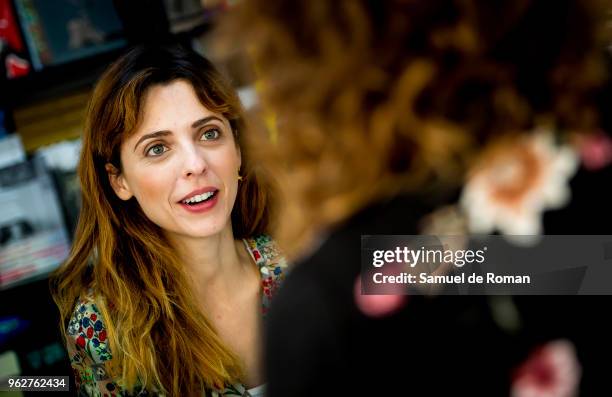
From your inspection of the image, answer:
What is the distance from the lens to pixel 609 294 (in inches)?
29.8

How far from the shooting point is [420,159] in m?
0.69

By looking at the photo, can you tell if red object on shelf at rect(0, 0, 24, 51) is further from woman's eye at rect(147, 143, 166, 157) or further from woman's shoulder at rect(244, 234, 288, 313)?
woman's shoulder at rect(244, 234, 288, 313)

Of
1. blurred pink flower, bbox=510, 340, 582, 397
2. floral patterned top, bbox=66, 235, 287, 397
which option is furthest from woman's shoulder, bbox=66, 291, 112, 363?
blurred pink flower, bbox=510, 340, 582, 397

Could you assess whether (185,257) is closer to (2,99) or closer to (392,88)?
(2,99)

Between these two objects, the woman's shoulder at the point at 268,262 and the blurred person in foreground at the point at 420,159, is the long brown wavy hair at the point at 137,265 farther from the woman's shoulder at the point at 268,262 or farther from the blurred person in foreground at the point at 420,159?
the blurred person in foreground at the point at 420,159

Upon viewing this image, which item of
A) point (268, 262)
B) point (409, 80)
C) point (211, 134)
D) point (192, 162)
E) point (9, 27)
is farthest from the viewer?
point (9, 27)

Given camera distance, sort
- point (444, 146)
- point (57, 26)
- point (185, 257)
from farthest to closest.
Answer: point (57, 26), point (185, 257), point (444, 146)

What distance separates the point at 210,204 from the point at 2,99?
1129mm

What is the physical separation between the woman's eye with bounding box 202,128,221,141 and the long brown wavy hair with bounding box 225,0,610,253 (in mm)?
974

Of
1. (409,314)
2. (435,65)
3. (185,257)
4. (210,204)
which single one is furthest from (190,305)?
(435,65)

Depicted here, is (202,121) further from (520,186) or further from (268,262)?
(520,186)

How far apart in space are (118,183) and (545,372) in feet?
4.48

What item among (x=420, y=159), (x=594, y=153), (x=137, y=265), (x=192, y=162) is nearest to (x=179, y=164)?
(x=192, y=162)

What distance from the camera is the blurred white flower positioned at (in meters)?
0.71
